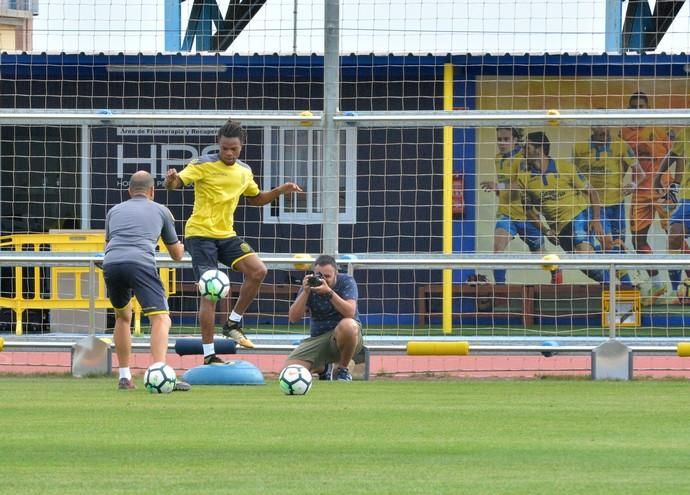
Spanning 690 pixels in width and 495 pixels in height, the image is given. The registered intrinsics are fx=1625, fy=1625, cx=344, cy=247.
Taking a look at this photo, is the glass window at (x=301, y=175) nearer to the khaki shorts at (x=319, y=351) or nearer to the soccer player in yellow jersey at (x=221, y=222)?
the khaki shorts at (x=319, y=351)

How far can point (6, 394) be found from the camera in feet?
35.9

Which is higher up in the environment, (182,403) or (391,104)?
(391,104)

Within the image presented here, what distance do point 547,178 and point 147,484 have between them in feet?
47.1

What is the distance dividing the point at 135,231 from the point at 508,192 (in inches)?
354

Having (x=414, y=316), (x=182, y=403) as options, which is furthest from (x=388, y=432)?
(x=414, y=316)

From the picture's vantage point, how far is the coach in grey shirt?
11.3m

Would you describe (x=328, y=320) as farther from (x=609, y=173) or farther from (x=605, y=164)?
(x=605, y=164)

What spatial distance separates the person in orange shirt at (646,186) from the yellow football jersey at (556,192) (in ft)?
2.24

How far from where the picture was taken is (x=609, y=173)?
1956 centimetres

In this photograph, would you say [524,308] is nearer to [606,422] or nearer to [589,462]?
[606,422]

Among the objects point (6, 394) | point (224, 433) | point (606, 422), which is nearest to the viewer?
point (224, 433)

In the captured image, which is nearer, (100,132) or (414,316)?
(414,316)

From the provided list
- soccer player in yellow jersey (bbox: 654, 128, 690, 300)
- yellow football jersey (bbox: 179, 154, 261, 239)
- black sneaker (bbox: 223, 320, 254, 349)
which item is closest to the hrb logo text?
soccer player in yellow jersey (bbox: 654, 128, 690, 300)

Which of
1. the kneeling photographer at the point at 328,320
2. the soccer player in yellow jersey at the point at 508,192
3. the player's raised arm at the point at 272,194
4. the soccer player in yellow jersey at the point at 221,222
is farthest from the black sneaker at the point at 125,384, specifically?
the soccer player in yellow jersey at the point at 508,192
